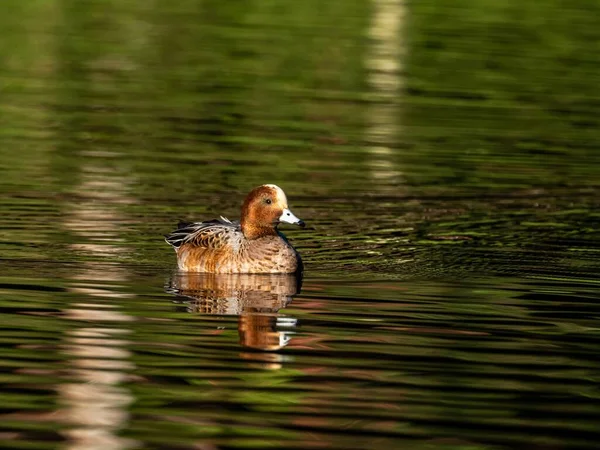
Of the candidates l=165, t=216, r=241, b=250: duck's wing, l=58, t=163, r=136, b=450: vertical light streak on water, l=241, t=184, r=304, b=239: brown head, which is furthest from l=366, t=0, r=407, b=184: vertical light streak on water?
l=241, t=184, r=304, b=239: brown head

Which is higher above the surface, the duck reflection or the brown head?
the brown head

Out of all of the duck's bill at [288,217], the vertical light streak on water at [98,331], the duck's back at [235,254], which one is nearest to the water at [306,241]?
the vertical light streak on water at [98,331]

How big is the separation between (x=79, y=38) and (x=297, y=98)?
868cm

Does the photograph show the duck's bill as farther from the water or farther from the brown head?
the water

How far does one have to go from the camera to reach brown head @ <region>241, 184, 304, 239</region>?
16.0 metres

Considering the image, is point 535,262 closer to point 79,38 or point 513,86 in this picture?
point 513,86

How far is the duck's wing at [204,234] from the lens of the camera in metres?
16.0

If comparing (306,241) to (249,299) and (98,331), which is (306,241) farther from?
(98,331)

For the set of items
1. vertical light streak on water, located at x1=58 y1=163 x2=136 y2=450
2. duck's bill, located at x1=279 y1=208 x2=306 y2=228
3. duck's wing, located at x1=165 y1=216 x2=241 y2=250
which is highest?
duck's bill, located at x1=279 y1=208 x2=306 y2=228

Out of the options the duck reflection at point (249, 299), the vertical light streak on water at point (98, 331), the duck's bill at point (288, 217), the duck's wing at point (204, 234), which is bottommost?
the duck reflection at point (249, 299)

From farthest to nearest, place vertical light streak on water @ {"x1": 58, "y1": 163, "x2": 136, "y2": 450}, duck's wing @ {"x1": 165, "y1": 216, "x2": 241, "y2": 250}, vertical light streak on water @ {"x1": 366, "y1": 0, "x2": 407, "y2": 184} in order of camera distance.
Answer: vertical light streak on water @ {"x1": 366, "y1": 0, "x2": 407, "y2": 184} < duck's wing @ {"x1": 165, "y1": 216, "x2": 241, "y2": 250} < vertical light streak on water @ {"x1": 58, "y1": 163, "x2": 136, "y2": 450}

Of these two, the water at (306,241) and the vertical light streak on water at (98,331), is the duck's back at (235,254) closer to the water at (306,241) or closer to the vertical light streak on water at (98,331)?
the water at (306,241)

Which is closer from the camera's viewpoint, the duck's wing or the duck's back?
the duck's back

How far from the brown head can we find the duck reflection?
21.3 inches
